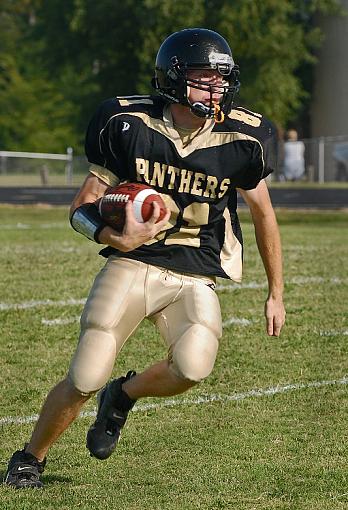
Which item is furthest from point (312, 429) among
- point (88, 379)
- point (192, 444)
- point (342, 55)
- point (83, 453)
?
point (342, 55)

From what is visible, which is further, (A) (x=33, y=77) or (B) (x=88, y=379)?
(A) (x=33, y=77)

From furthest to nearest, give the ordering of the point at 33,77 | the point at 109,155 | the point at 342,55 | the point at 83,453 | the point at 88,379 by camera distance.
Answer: the point at 33,77 → the point at 342,55 → the point at 83,453 → the point at 109,155 → the point at 88,379

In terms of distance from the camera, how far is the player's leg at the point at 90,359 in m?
4.40

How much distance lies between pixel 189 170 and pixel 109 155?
1.03 ft

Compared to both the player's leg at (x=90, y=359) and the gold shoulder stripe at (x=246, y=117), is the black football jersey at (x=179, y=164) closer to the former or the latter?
the gold shoulder stripe at (x=246, y=117)

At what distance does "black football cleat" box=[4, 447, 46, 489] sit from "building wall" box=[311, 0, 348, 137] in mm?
39564

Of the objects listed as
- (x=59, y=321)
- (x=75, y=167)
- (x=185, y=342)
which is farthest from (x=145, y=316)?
(x=75, y=167)

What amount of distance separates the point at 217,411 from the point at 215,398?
0.27m

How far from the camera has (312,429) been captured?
5348 mm

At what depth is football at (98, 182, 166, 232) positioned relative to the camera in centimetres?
432

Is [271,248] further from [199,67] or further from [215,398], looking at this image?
[215,398]

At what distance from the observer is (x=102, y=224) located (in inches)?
175

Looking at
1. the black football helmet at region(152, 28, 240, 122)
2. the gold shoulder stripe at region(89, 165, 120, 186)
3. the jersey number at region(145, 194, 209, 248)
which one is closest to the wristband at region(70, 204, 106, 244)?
the gold shoulder stripe at region(89, 165, 120, 186)

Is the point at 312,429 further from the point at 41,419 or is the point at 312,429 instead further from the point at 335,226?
the point at 335,226
